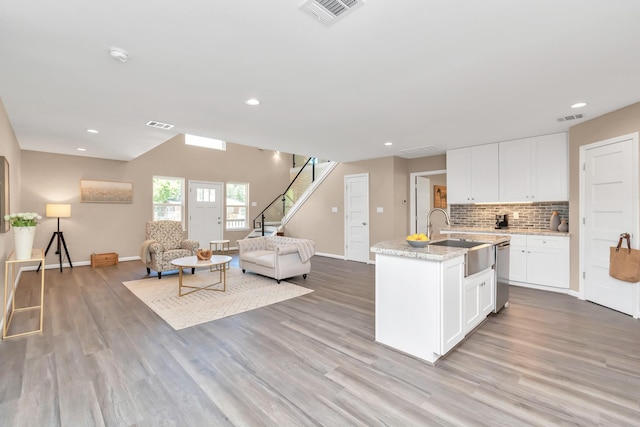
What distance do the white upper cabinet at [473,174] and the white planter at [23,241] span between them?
241 inches

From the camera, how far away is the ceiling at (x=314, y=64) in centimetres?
182

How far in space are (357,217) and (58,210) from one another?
20.2 ft

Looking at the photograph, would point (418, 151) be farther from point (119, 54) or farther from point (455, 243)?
point (119, 54)

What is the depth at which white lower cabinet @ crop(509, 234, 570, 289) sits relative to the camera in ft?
14.2

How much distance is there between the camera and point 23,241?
9.57ft

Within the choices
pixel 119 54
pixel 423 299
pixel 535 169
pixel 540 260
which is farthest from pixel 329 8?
pixel 540 260

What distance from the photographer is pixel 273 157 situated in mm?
9891

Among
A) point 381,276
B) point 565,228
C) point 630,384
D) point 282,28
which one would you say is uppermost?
point 282,28

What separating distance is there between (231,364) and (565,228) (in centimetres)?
498

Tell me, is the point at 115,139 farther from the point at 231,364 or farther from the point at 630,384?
the point at 630,384

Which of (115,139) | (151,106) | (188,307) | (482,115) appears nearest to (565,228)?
(482,115)

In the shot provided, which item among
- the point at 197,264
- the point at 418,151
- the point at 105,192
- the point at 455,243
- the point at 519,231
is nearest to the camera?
the point at 455,243

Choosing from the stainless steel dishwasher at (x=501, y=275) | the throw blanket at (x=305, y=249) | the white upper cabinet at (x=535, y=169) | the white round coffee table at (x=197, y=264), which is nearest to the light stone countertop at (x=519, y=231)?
the white upper cabinet at (x=535, y=169)

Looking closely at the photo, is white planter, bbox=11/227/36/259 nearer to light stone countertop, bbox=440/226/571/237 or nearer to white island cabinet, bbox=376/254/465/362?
white island cabinet, bbox=376/254/465/362
